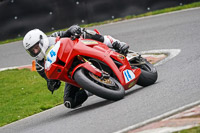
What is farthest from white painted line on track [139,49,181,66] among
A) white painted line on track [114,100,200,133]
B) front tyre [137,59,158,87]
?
white painted line on track [114,100,200,133]

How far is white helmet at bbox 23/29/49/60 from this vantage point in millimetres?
7508

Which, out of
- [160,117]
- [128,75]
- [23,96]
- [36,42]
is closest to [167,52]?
[23,96]

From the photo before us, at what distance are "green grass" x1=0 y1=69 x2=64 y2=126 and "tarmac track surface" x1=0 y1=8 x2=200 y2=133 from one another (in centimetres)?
45

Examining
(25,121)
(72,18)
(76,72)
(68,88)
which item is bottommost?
(72,18)

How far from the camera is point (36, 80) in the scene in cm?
1173

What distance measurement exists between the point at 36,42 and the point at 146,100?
5.99 ft

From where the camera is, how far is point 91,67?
726cm

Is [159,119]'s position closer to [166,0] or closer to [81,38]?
[81,38]

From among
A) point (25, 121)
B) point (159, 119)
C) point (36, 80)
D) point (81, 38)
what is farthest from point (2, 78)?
point (159, 119)

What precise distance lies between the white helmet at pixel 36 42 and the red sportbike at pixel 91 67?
0.16 metres

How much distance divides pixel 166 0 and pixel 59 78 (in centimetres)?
895

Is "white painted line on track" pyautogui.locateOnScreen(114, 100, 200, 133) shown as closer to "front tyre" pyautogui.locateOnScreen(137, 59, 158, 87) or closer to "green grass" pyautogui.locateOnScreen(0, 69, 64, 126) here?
"front tyre" pyautogui.locateOnScreen(137, 59, 158, 87)

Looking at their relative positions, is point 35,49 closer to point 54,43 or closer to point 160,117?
point 54,43

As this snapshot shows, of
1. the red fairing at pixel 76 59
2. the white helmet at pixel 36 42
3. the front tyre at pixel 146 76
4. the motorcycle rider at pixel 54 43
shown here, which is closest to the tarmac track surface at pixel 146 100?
the front tyre at pixel 146 76
